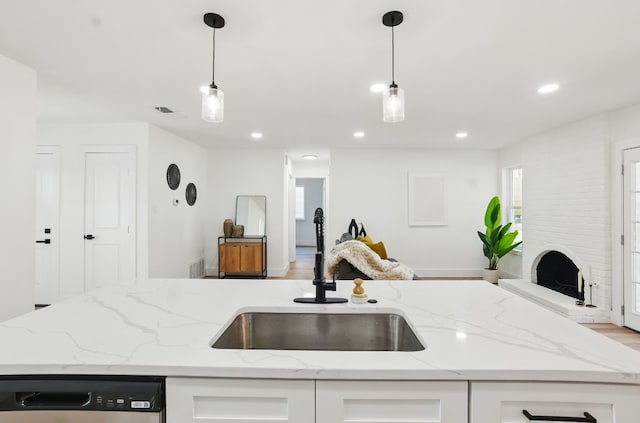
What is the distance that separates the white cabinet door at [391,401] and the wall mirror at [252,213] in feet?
17.8

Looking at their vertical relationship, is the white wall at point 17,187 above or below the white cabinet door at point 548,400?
above

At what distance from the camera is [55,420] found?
90cm

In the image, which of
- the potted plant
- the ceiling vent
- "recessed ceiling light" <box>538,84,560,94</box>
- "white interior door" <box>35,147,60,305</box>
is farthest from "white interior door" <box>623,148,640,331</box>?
"white interior door" <box>35,147,60,305</box>

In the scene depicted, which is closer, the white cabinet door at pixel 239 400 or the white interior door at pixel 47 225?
the white cabinet door at pixel 239 400

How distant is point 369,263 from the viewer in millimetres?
3354

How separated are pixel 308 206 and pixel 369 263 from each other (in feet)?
26.5

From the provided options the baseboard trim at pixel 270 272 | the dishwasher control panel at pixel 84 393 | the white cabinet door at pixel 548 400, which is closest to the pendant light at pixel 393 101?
the white cabinet door at pixel 548 400

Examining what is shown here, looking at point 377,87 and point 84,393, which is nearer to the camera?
point 84,393

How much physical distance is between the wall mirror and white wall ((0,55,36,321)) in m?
3.68

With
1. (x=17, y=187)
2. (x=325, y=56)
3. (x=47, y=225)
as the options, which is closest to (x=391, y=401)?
(x=325, y=56)

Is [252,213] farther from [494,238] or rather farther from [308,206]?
[308,206]

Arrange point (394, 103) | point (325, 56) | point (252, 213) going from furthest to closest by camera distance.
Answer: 1. point (252, 213)
2. point (325, 56)
3. point (394, 103)

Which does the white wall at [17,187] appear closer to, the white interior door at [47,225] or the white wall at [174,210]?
the white wall at [174,210]

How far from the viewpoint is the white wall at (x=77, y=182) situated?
14.3ft
